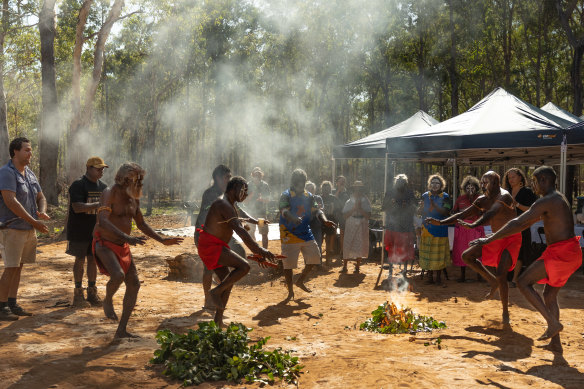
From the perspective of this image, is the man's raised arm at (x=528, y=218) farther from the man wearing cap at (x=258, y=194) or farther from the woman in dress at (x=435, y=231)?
the man wearing cap at (x=258, y=194)

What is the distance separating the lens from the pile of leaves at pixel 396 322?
230 inches

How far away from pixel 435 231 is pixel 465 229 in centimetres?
73

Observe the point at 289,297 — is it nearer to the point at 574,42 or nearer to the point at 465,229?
the point at 465,229

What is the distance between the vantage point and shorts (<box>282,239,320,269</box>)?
7.37m

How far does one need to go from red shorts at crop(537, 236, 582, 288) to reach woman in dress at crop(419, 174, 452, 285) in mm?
3477

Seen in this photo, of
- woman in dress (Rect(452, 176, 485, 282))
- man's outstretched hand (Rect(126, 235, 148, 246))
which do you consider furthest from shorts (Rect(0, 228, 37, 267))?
woman in dress (Rect(452, 176, 485, 282))

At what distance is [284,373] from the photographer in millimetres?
4199

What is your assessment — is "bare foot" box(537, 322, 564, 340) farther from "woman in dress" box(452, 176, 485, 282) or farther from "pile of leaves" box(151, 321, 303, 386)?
"woman in dress" box(452, 176, 485, 282)

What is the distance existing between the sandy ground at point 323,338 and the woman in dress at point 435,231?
1.56 feet

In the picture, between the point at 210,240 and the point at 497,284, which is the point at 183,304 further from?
the point at 497,284

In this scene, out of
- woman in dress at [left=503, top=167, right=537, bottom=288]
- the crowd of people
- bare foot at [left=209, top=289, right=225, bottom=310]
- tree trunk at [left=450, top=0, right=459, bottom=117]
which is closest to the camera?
the crowd of people

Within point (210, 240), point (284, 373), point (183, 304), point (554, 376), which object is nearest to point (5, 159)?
point (183, 304)

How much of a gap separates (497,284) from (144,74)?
32428mm

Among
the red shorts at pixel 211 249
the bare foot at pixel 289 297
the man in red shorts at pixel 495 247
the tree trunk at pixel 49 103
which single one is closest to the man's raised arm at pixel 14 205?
the red shorts at pixel 211 249
